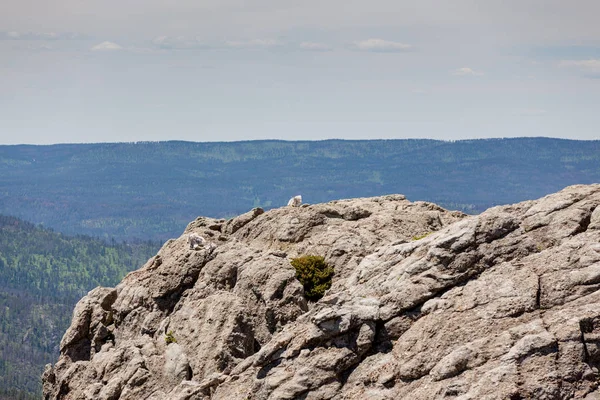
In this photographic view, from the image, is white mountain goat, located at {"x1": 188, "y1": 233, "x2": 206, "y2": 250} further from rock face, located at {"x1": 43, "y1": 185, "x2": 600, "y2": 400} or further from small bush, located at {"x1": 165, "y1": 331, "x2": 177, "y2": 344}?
small bush, located at {"x1": 165, "y1": 331, "x2": 177, "y2": 344}

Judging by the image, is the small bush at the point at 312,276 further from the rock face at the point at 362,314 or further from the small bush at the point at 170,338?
the small bush at the point at 170,338

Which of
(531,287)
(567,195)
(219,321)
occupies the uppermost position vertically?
(567,195)

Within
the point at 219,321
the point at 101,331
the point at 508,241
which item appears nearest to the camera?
the point at 508,241

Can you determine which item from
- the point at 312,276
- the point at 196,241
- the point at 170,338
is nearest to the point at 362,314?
the point at 312,276

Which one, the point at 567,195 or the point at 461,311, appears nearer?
the point at 461,311

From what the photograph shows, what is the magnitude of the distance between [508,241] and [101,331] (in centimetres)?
1985

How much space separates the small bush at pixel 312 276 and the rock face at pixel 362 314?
1.49 feet

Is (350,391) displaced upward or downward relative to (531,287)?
downward

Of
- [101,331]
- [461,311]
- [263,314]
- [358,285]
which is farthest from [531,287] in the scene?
[101,331]

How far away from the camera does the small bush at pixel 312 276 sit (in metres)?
41.0

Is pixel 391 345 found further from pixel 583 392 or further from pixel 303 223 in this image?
pixel 303 223

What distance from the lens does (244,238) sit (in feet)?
156

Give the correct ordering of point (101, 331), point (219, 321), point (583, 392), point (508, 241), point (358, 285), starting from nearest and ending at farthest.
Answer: point (583, 392), point (508, 241), point (358, 285), point (219, 321), point (101, 331)

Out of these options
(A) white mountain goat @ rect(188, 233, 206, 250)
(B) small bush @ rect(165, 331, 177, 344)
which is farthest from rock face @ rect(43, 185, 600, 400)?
(A) white mountain goat @ rect(188, 233, 206, 250)
